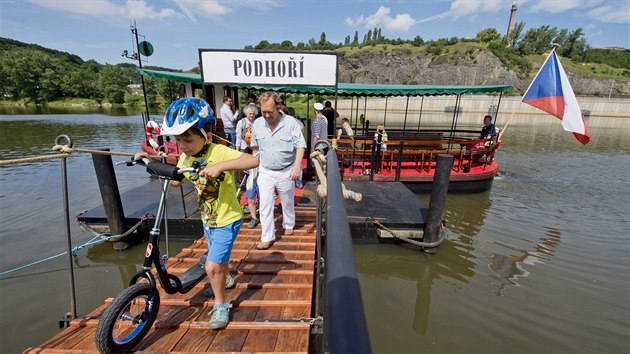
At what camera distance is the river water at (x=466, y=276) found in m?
3.69

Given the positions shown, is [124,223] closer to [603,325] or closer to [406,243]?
[406,243]

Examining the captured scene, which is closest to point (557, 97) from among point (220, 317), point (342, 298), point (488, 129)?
point (488, 129)

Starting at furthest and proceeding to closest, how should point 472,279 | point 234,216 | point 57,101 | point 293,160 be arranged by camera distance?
1. point 57,101
2. point 472,279
3. point 293,160
4. point 234,216

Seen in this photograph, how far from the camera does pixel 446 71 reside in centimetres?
8281

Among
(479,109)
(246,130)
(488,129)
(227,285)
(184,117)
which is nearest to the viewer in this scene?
(184,117)

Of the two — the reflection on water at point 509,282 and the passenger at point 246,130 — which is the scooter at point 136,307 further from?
the passenger at point 246,130

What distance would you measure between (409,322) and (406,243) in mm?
1904

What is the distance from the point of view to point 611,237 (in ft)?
21.6

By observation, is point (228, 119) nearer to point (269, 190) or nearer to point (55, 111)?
point (269, 190)

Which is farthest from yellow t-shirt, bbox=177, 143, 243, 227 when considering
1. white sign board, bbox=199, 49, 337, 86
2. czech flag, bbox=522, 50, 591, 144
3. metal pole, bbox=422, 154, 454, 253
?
czech flag, bbox=522, 50, 591, 144

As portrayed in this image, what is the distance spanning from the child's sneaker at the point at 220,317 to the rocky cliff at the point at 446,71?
85932 millimetres

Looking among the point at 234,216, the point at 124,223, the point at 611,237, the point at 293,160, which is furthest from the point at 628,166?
the point at 124,223

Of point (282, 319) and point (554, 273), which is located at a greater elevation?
point (282, 319)

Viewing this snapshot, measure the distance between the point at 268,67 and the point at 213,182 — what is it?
2.90 m
